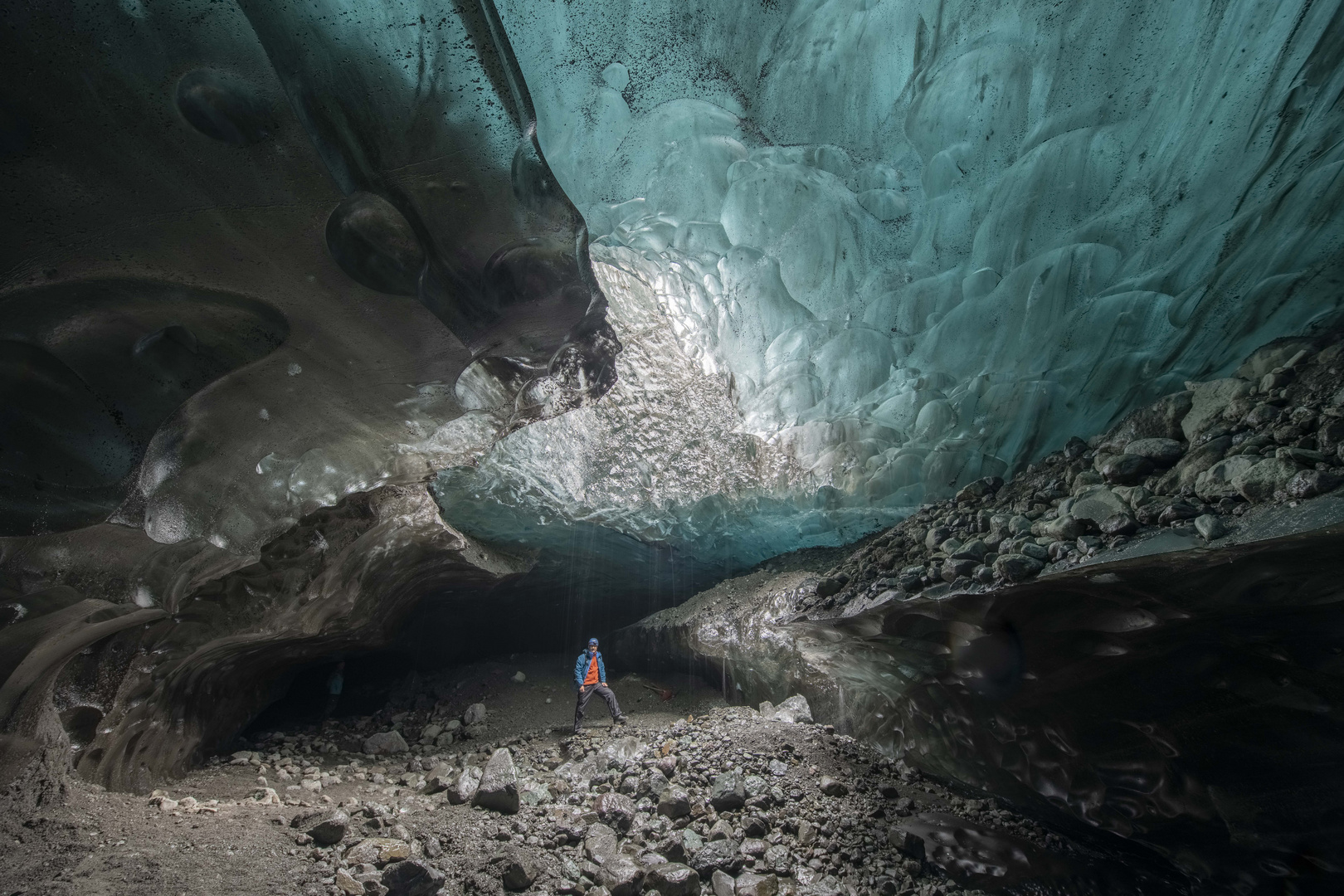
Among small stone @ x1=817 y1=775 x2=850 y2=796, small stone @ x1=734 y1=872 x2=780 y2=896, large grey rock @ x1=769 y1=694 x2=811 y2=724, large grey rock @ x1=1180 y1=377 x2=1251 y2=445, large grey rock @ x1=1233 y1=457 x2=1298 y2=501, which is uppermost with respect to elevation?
large grey rock @ x1=1180 y1=377 x2=1251 y2=445

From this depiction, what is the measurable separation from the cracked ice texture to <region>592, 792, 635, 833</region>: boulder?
11.2ft

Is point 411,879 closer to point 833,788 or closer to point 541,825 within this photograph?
point 541,825

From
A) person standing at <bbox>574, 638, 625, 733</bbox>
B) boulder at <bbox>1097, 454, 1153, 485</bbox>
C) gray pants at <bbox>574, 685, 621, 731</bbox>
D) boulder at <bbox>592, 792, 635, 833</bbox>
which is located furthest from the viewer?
person standing at <bbox>574, 638, 625, 733</bbox>

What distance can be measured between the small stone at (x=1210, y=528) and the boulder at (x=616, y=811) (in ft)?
11.1

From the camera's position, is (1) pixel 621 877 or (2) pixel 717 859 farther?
(2) pixel 717 859

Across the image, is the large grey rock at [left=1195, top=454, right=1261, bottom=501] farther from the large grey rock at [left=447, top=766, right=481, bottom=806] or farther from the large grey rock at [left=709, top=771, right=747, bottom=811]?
the large grey rock at [left=447, top=766, right=481, bottom=806]

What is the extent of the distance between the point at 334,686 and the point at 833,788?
6878 millimetres

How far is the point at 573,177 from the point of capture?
11.0ft

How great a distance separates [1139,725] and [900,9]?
338 cm

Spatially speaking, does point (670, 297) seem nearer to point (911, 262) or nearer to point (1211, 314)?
point (911, 262)

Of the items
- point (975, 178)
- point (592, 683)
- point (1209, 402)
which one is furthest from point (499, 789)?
point (975, 178)

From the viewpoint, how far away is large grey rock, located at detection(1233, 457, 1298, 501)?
1938 millimetres

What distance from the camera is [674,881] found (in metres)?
3.03

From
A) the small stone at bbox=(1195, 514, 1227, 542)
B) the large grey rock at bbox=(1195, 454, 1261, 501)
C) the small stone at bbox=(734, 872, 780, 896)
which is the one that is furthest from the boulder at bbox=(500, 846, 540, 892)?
the large grey rock at bbox=(1195, 454, 1261, 501)
